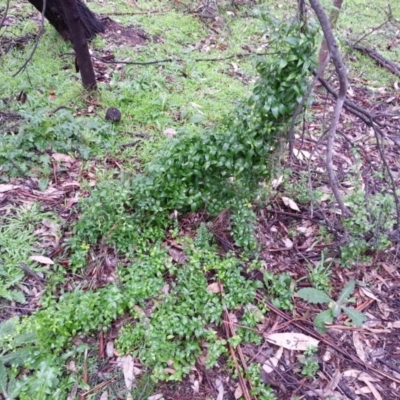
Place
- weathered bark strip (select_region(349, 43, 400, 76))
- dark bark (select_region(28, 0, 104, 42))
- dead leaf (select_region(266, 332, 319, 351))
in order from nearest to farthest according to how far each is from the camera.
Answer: dead leaf (select_region(266, 332, 319, 351)) < dark bark (select_region(28, 0, 104, 42)) < weathered bark strip (select_region(349, 43, 400, 76))

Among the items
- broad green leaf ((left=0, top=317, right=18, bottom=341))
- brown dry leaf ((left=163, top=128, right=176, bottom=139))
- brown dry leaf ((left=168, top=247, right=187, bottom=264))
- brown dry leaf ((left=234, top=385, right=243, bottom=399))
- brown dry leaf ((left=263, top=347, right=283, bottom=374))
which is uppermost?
brown dry leaf ((left=163, top=128, right=176, bottom=139))

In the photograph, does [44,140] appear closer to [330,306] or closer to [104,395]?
[104,395]

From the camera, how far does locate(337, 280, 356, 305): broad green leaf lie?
85.6 inches

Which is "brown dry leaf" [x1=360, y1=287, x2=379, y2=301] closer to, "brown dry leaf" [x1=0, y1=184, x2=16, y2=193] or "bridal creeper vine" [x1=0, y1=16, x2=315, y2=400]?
"bridal creeper vine" [x1=0, y1=16, x2=315, y2=400]

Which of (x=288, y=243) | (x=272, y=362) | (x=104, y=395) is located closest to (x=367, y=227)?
(x=288, y=243)

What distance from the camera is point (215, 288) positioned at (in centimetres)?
225

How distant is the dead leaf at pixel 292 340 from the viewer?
6.84 ft

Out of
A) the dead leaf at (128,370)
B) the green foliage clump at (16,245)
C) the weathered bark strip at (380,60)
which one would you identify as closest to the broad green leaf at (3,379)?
the green foliage clump at (16,245)

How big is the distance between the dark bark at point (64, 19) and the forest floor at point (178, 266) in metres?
0.83

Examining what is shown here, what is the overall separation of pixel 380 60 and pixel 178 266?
374 cm

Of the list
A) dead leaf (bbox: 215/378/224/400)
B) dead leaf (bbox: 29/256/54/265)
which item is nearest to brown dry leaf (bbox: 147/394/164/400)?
dead leaf (bbox: 215/378/224/400)

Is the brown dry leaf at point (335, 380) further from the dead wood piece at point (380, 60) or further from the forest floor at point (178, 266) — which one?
the dead wood piece at point (380, 60)

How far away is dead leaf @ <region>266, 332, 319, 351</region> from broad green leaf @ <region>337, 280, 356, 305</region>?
247mm

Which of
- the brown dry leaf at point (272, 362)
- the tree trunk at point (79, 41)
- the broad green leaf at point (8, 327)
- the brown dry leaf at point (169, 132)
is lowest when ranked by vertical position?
the brown dry leaf at point (272, 362)
